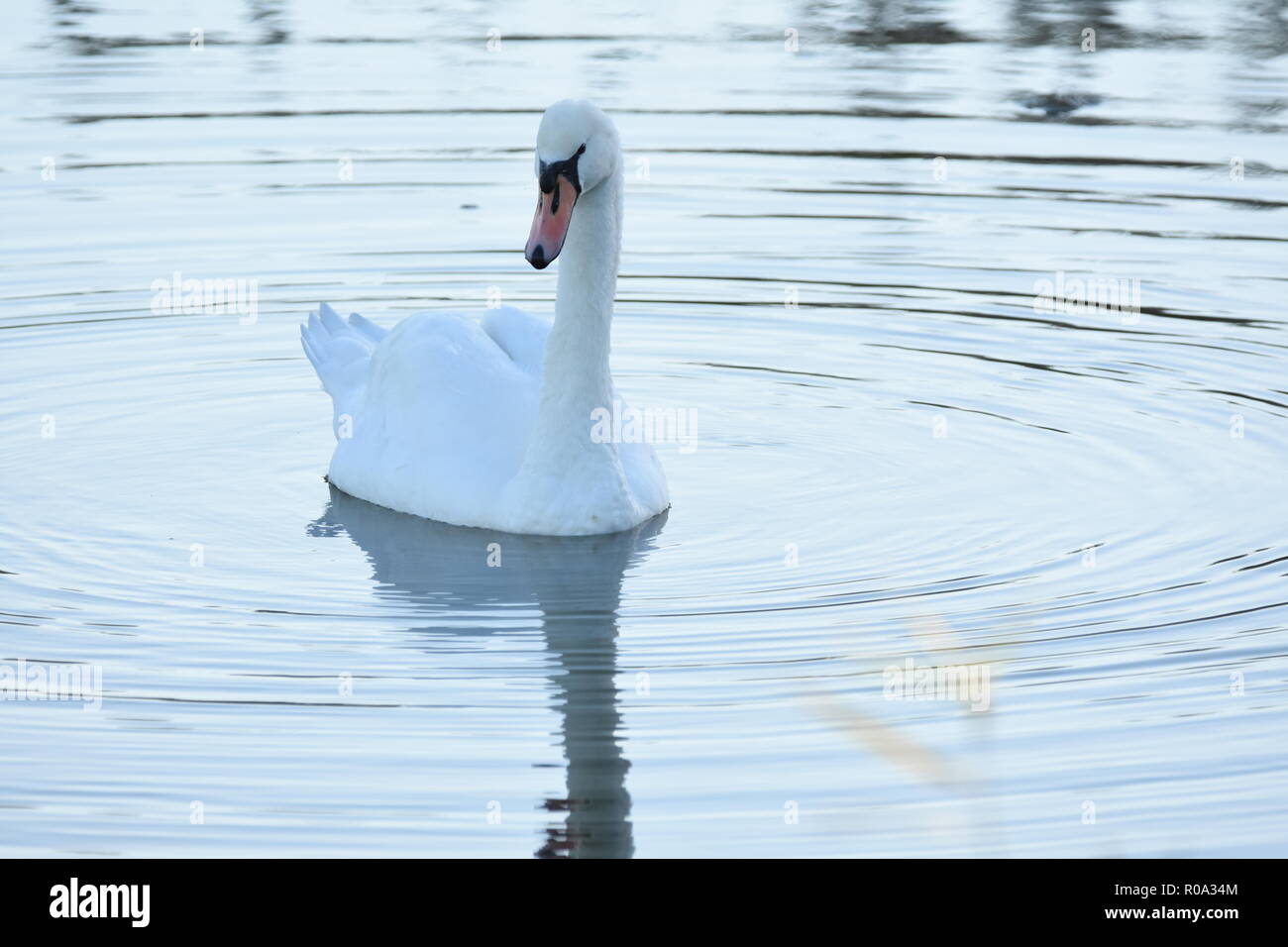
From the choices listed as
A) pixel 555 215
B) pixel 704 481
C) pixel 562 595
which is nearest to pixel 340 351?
pixel 704 481

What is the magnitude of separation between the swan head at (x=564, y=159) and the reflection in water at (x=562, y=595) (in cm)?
129

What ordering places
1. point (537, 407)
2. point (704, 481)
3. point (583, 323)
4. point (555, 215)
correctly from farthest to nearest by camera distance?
1. point (704, 481)
2. point (537, 407)
3. point (583, 323)
4. point (555, 215)

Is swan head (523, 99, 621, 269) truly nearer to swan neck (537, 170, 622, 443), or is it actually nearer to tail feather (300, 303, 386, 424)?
swan neck (537, 170, 622, 443)

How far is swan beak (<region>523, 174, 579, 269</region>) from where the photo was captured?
8.38 metres

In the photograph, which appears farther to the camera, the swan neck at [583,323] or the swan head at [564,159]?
the swan neck at [583,323]

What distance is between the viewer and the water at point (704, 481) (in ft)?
21.5

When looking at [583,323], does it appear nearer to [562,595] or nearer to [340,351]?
[562,595]

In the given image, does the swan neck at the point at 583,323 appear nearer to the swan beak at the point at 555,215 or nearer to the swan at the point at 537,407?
the swan at the point at 537,407

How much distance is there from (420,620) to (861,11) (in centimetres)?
1640

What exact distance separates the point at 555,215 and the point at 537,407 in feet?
4.17

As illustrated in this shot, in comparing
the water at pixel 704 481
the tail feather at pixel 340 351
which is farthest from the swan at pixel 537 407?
the tail feather at pixel 340 351

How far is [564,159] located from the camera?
27.7 feet

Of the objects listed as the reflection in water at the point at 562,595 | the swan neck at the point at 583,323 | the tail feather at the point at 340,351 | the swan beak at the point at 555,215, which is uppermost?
the swan beak at the point at 555,215

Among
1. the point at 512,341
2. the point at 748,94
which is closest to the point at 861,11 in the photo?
the point at 748,94
